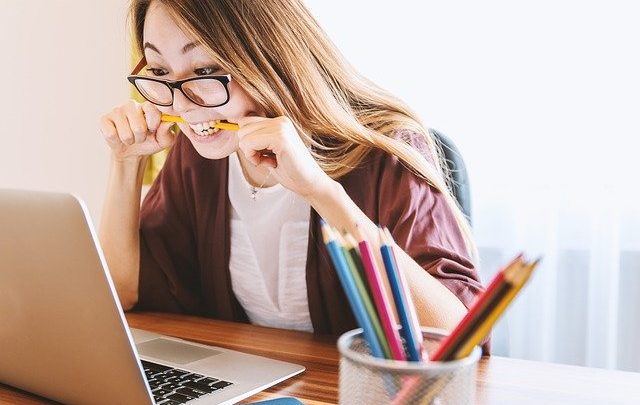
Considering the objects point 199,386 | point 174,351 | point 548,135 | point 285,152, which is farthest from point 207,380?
point 548,135

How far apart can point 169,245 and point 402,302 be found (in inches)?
35.3

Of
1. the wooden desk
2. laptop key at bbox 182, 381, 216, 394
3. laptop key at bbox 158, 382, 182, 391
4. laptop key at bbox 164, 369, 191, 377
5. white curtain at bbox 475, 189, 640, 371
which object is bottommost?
white curtain at bbox 475, 189, 640, 371

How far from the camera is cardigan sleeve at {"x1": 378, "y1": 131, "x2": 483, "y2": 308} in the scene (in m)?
0.97

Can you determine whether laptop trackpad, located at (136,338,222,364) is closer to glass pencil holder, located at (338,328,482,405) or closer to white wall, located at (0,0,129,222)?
glass pencil holder, located at (338,328,482,405)

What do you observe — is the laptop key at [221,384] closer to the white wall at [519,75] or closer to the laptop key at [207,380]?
the laptop key at [207,380]

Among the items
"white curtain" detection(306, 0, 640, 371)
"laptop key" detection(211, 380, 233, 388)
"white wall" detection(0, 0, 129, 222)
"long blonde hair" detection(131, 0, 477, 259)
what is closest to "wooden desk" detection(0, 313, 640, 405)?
"laptop key" detection(211, 380, 233, 388)

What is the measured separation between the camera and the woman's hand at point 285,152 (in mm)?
888

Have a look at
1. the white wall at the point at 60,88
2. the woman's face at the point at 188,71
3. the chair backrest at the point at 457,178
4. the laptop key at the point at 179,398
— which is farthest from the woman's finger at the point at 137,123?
the white wall at the point at 60,88

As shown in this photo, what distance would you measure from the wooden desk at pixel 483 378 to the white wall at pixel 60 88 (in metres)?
1.51

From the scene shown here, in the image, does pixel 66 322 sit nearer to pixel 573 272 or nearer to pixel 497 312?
pixel 497 312

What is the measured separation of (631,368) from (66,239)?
1.47 metres

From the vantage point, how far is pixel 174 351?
0.88m

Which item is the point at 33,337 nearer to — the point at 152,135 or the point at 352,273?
the point at 352,273

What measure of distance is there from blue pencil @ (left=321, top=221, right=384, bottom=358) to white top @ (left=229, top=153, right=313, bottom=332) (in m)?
0.73
